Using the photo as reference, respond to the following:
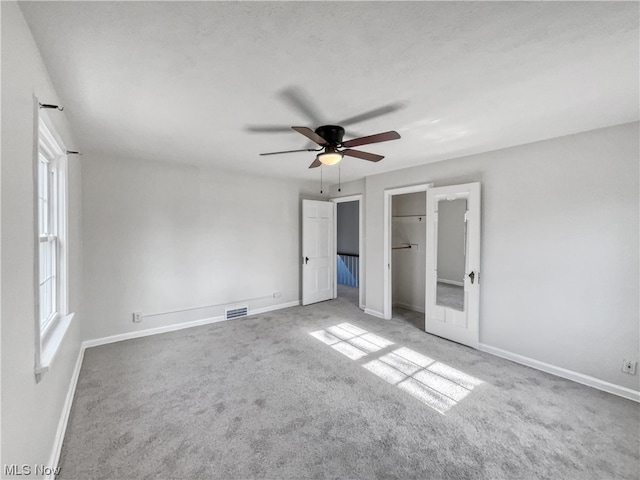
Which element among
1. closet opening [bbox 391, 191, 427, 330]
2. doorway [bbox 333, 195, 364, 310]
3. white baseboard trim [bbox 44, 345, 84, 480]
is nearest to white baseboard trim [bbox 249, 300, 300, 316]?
doorway [bbox 333, 195, 364, 310]

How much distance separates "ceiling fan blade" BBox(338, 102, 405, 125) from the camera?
207 cm

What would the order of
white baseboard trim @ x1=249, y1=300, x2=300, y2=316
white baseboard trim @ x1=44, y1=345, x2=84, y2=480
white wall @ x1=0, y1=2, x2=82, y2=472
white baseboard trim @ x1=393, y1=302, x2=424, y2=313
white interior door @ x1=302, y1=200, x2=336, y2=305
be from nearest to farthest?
1. white wall @ x1=0, y1=2, x2=82, y2=472
2. white baseboard trim @ x1=44, y1=345, x2=84, y2=480
3. white baseboard trim @ x1=249, y1=300, x2=300, y2=316
4. white baseboard trim @ x1=393, y1=302, x2=424, y2=313
5. white interior door @ x1=302, y1=200, x2=336, y2=305

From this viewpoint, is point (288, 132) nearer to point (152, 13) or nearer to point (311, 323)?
point (152, 13)

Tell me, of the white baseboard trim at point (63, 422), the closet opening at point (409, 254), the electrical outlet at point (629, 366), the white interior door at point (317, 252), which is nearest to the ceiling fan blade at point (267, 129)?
the white interior door at point (317, 252)

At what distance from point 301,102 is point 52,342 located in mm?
2417

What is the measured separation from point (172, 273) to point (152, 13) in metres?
3.42

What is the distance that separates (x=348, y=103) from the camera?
2010 millimetres

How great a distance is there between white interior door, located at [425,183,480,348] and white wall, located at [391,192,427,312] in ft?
3.47

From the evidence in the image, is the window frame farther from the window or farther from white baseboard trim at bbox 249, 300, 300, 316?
white baseboard trim at bbox 249, 300, 300, 316

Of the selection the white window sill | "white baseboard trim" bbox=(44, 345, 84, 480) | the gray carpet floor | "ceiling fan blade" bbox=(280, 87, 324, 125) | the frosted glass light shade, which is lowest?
the gray carpet floor

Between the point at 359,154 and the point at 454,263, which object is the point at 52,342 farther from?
the point at 454,263

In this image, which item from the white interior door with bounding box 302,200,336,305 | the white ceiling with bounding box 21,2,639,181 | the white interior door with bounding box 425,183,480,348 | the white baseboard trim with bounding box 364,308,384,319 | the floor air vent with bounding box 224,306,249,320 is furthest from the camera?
the white interior door with bounding box 302,200,336,305

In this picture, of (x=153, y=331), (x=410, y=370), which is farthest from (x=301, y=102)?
(x=153, y=331)

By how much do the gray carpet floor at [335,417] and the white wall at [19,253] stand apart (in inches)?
22.8
